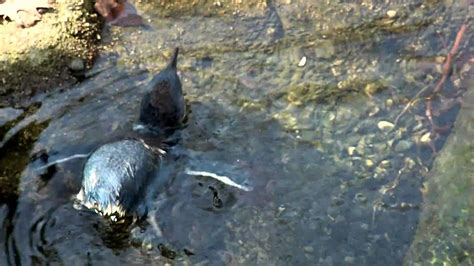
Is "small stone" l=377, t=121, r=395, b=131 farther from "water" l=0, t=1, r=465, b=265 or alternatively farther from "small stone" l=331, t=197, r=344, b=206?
"small stone" l=331, t=197, r=344, b=206

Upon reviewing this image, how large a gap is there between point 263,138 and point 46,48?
1490 mm

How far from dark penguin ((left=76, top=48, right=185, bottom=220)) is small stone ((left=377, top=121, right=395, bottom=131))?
124cm

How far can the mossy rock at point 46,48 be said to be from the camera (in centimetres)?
500

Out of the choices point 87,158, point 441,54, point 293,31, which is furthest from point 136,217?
point 441,54

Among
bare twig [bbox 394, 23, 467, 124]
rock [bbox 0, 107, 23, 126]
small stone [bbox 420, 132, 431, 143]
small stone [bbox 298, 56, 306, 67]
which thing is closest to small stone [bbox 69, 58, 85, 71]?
rock [bbox 0, 107, 23, 126]

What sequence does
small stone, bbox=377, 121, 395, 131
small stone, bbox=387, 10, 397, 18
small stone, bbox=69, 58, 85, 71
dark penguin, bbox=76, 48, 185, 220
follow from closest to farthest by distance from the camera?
dark penguin, bbox=76, 48, 185, 220
small stone, bbox=377, 121, 395, 131
small stone, bbox=69, 58, 85, 71
small stone, bbox=387, 10, 397, 18

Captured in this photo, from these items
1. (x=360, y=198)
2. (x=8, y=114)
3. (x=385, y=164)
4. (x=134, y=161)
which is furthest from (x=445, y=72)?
(x=8, y=114)

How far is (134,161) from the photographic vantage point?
451cm

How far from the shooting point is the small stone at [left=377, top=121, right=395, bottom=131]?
16.5 feet

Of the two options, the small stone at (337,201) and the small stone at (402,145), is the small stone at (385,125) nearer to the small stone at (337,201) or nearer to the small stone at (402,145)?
the small stone at (402,145)

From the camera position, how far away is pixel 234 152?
4855 mm

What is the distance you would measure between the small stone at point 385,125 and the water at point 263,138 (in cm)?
1

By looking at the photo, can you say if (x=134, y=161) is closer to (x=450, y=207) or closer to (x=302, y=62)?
(x=302, y=62)

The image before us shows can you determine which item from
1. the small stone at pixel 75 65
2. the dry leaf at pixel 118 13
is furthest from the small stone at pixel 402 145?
the small stone at pixel 75 65
